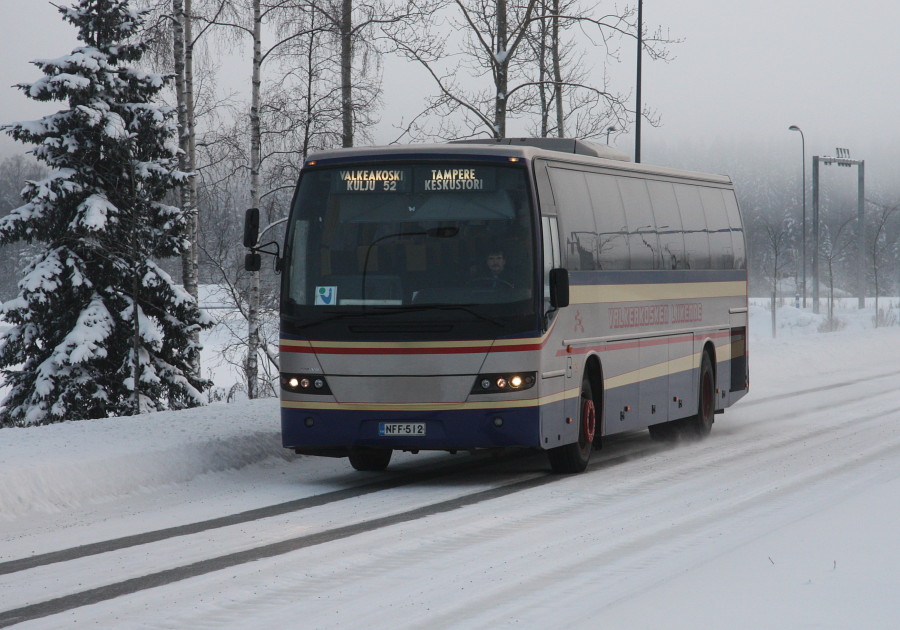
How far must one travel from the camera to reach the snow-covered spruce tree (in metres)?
24.2

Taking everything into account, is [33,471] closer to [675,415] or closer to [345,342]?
[345,342]

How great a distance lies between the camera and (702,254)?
18484 millimetres

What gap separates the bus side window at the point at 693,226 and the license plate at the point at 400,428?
20.3ft

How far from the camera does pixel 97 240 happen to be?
24219 mm

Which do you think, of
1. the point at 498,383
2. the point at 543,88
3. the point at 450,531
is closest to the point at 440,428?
the point at 498,383

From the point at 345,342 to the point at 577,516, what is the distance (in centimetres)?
320

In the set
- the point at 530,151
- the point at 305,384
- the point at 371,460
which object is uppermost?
the point at 530,151

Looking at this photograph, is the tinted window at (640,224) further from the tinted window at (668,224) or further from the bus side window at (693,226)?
the bus side window at (693,226)

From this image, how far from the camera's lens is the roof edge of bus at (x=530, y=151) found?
13.4 meters

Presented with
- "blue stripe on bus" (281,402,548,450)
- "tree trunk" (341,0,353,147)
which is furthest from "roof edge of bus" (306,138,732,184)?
"tree trunk" (341,0,353,147)

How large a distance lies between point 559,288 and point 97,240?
13085 mm

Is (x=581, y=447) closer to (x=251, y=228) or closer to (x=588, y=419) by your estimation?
(x=588, y=419)

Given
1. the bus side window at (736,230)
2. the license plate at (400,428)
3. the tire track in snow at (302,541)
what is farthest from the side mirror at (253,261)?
the bus side window at (736,230)

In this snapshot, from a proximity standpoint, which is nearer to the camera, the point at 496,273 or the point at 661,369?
the point at 496,273
